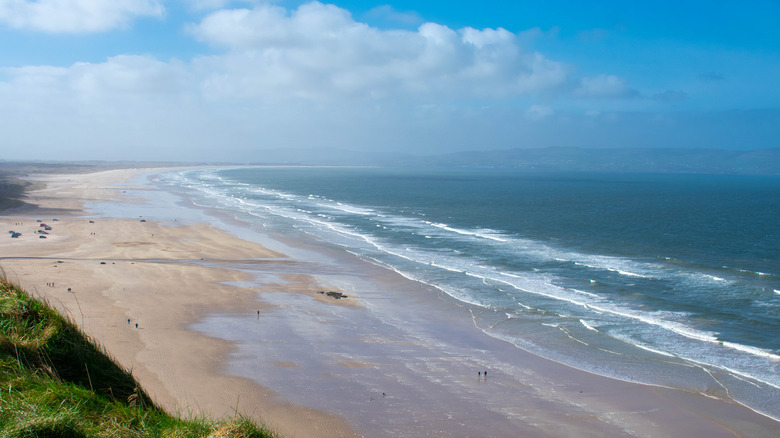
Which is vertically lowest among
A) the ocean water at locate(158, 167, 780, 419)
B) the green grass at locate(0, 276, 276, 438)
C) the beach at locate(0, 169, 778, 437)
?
the beach at locate(0, 169, 778, 437)

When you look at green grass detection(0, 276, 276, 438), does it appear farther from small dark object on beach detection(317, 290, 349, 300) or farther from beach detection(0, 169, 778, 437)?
small dark object on beach detection(317, 290, 349, 300)

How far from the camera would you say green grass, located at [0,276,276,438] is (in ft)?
17.4

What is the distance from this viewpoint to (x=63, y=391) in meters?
5.85

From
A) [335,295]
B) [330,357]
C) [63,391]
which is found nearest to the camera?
[63,391]

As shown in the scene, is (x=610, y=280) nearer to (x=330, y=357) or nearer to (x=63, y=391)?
(x=330, y=357)

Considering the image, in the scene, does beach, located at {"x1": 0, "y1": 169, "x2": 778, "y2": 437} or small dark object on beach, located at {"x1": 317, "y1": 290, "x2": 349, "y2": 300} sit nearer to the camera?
beach, located at {"x1": 0, "y1": 169, "x2": 778, "y2": 437}

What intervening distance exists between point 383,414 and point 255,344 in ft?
18.7

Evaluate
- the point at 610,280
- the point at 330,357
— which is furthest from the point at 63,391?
the point at 610,280

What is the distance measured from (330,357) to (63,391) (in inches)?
361

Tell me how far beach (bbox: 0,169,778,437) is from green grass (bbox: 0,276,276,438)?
2335 millimetres

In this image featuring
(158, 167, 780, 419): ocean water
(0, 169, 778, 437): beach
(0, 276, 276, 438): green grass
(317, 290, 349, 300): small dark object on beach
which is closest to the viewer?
(0, 276, 276, 438): green grass

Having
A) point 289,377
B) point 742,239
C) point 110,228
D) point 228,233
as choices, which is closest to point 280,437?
point 289,377

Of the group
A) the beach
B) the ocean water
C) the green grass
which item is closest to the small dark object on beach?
the beach

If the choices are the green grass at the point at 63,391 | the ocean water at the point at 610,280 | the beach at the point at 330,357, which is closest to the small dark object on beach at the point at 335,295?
the beach at the point at 330,357
